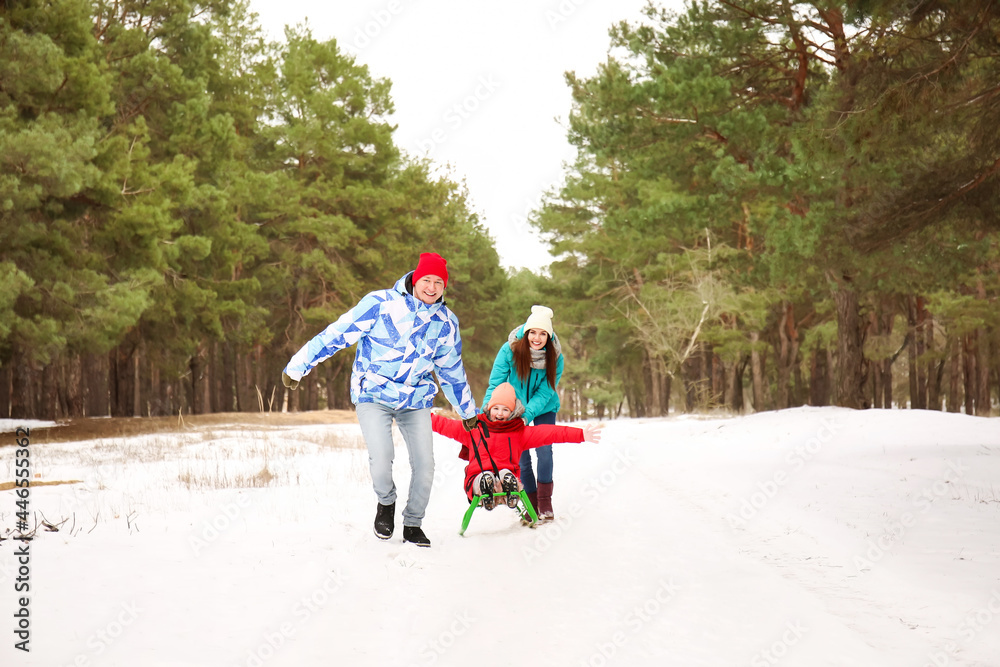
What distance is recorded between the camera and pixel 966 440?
44.5 ft

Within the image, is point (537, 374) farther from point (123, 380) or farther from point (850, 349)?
point (123, 380)

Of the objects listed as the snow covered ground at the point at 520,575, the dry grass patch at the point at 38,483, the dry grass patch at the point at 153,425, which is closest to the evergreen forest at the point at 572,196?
the dry grass patch at the point at 153,425

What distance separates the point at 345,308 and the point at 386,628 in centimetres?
3452

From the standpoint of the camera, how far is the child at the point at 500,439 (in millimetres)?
6715

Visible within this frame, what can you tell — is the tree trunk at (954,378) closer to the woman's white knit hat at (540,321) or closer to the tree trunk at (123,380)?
the woman's white knit hat at (540,321)

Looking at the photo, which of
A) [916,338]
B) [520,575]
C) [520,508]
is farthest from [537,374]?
[916,338]

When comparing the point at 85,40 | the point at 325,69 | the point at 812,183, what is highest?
the point at 325,69

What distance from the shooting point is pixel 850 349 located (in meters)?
20.9

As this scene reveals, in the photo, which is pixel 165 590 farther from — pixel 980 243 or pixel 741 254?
pixel 741 254

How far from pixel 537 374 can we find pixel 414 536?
1995 millimetres

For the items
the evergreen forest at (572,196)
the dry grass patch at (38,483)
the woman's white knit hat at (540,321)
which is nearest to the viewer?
the woman's white knit hat at (540,321)

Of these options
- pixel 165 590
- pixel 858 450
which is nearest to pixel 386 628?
pixel 165 590

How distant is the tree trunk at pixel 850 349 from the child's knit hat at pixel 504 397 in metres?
16.4

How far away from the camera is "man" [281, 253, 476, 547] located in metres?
6.07
